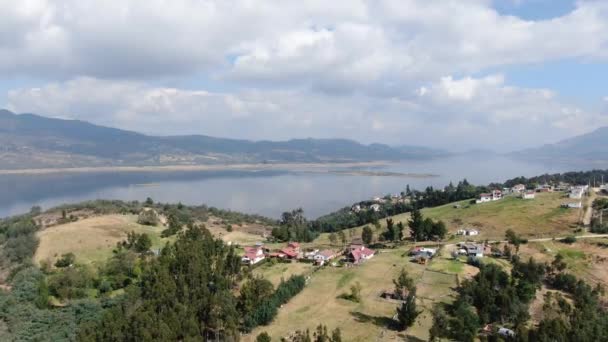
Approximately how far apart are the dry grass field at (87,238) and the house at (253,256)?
42.2 ft

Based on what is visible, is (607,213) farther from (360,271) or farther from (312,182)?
(312,182)

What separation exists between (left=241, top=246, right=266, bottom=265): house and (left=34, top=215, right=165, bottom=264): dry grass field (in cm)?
1286

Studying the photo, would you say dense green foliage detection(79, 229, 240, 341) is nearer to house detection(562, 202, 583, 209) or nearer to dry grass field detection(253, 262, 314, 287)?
dry grass field detection(253, 262, 314, 287)

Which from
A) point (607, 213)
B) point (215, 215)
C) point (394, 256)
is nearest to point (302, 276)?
point (394, 256)

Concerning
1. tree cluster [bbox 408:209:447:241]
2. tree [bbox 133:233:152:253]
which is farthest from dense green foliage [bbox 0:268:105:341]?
tree cluster [bbox 408:209:447:241]

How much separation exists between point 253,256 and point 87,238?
2124 centimetres

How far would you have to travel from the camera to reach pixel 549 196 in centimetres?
7506

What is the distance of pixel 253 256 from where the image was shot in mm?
48625

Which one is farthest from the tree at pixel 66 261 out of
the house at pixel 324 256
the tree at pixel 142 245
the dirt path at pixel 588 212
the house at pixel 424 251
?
the dirt path at pixel 588 212

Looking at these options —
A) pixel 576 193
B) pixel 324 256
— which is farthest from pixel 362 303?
pixel 576 193

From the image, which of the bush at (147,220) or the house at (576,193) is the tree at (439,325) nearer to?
the bush at (147,220)

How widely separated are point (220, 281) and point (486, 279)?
2116 cm

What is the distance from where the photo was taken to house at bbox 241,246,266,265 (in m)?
47.9

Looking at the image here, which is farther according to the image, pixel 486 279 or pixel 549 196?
pixel 549 196
